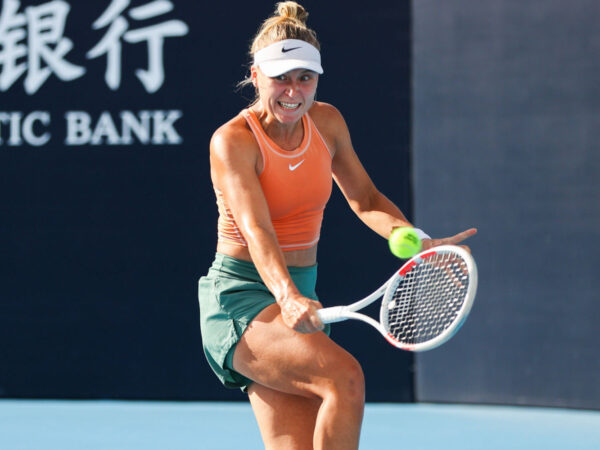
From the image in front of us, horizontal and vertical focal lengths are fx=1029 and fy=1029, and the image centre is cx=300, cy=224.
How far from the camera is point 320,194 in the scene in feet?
8.90

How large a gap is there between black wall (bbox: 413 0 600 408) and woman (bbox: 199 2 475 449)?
2.11 m

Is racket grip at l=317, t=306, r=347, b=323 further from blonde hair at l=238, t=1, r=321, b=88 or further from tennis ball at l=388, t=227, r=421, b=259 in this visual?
blonde hair at l=238, t=1, r=321, b=88

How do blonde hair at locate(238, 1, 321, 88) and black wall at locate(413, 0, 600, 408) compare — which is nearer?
blonde hair at locate(238, 1, 321, 88)

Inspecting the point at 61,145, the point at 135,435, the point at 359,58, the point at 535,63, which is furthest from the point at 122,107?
the point at 535,63

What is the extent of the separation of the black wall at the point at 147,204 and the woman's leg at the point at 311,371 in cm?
243

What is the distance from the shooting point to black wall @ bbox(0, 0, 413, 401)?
496 centimetres

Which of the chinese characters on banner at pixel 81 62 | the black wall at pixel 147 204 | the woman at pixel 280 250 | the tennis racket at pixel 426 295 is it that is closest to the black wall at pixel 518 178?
the black wall at pixel 147 204

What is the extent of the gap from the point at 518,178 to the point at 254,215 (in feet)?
8.58

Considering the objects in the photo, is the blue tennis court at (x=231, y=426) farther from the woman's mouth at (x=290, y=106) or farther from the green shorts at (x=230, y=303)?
the woman's mouth at (x=290, y=106)

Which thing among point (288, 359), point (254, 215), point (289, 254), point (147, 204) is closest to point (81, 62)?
point (147, 204)

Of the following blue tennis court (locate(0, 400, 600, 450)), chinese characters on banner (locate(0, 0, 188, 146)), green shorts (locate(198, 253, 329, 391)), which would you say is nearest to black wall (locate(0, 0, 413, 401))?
chinese characters on banner (locate(0, 0, 188, 146))

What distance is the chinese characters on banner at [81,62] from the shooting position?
5062 millimetres

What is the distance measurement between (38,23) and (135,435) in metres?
2.12

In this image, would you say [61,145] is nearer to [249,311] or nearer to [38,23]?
[38,23]
